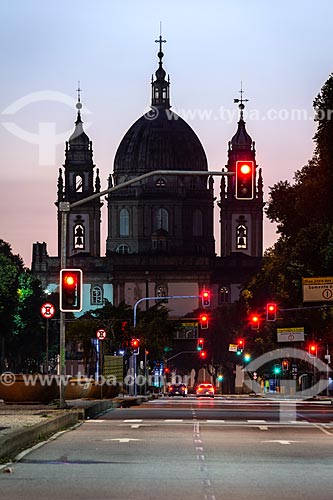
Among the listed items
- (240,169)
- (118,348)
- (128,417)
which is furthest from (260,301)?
(240,169)

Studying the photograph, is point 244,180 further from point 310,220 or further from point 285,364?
point 285,364

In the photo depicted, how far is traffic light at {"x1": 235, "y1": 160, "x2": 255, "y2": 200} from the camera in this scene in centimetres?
3806

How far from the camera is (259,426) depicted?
4197 cm

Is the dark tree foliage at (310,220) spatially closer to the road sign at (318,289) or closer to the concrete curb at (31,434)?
the road sign at (318,289)

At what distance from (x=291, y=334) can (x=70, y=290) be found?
186ft

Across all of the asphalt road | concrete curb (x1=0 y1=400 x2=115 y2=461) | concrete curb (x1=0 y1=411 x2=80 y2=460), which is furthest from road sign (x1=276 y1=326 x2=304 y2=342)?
the asphalt road

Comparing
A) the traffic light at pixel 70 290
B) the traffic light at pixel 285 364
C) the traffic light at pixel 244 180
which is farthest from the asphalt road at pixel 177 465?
the traffic light at pixel 285 364

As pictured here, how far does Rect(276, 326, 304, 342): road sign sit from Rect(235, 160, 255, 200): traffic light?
2345 inches

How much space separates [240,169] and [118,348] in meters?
86.0

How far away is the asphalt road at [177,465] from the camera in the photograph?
2077 centimetres

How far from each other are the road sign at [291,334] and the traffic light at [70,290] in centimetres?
5485

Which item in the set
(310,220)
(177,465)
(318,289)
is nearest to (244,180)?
(177,465)

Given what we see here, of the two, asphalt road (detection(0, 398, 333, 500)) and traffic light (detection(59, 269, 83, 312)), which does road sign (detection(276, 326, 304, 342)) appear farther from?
asphalt road (detection(0, 398, 333, 500))

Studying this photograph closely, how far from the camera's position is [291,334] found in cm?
9944
